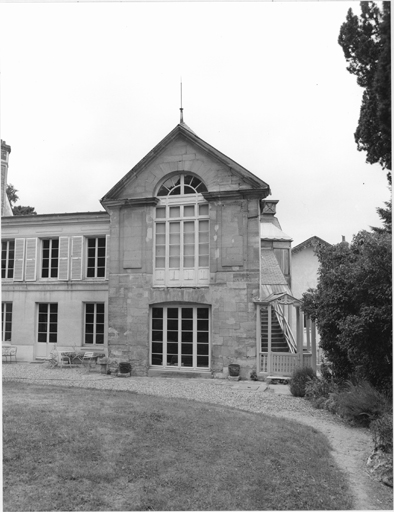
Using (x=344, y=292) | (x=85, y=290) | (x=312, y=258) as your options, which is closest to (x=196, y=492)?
(x=344, y=292)

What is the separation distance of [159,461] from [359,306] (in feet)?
16.5

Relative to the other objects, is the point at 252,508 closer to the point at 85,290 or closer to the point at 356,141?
the point at 356,141

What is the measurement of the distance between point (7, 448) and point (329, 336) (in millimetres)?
6691

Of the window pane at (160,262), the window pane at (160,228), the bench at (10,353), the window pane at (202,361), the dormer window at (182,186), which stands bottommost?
the window pane at (202,361)

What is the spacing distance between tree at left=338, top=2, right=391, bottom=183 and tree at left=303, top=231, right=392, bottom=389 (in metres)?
2.06

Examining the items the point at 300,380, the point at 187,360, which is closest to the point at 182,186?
the point at 187,360

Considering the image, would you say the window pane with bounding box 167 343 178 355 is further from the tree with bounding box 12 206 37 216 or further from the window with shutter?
the window with shutter

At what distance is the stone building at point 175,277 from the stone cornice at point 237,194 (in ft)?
0.09

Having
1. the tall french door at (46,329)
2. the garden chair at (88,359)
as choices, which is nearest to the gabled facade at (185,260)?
the garden chair at (88,359)

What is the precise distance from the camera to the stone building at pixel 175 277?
38.7ft

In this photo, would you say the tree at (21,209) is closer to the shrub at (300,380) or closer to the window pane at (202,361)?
the window pane at (202,361)

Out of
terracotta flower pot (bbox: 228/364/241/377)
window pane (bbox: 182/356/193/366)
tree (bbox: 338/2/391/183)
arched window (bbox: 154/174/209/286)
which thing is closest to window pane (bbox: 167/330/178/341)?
window pane (bbox: 182/356/193/366)

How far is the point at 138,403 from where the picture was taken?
769 cm

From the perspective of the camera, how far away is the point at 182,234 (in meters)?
12.2
